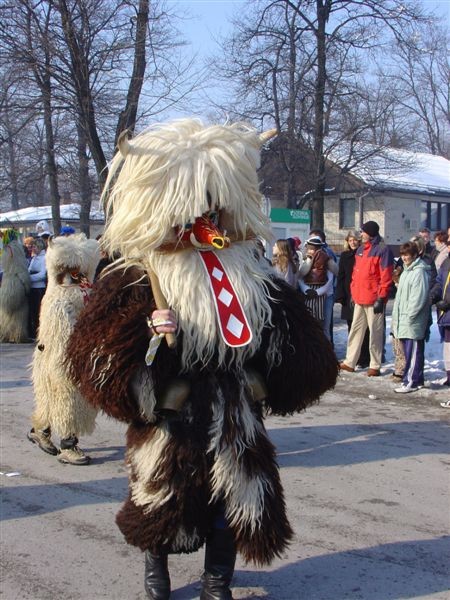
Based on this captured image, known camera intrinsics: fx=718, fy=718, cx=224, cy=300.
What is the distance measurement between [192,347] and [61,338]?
9.32 feet

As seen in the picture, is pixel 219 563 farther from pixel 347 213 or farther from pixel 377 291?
pixel 347 213

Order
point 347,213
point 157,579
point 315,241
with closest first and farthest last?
point 157,579, point 315,241, point 347,213

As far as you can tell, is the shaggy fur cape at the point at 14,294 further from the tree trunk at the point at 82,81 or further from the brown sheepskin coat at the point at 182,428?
the brown sheepskin coat at the point at 182,428

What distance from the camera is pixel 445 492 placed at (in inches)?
198

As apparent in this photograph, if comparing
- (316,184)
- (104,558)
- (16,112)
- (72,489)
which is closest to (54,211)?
(16,112)

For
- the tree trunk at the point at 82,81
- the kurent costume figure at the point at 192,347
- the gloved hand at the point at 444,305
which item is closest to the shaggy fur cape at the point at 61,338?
the kurent costume figure at the point at 192,347

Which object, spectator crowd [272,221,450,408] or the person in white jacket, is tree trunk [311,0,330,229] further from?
spectator crowd [272,221,450,408]

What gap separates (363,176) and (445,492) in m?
19.0

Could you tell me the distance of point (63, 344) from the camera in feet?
18.3

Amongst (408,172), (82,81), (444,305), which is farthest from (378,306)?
(408,172)

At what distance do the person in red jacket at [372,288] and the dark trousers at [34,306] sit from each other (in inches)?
243

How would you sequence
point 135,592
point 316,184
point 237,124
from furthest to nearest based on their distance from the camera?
1. point 316,184
2. point 135,592
3. point 237,124

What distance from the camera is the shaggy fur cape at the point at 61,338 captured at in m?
5.57

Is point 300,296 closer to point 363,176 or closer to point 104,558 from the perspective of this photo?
point 104,558
